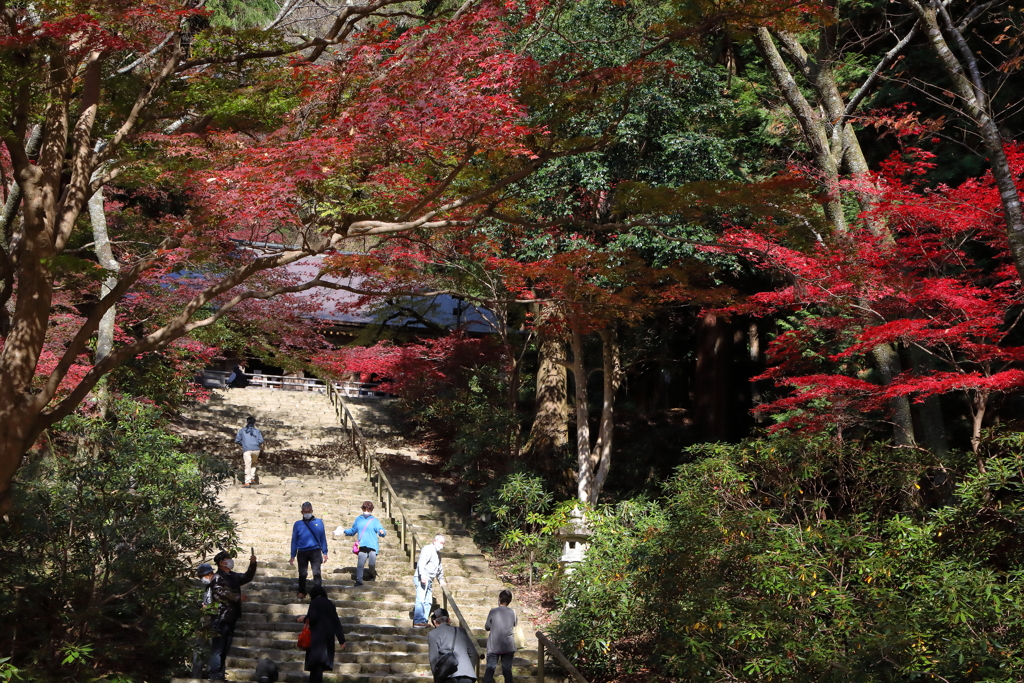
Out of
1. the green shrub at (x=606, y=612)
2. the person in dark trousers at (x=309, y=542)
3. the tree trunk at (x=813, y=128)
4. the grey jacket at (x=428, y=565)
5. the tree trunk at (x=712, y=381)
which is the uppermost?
the tree trunk at (x=813, y=128)

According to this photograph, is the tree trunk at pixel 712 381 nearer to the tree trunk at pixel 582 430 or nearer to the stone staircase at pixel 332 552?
the tree trunk at pixel 582 430

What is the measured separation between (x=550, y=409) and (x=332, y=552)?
16.1ft

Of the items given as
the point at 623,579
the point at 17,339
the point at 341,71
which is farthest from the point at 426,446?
the point at 17,339

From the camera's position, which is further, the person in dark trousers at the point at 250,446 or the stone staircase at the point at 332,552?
the person in dark trousers at the point at 250,446

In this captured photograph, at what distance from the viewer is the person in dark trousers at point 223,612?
800cm

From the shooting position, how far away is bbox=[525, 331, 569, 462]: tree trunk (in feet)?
51.4

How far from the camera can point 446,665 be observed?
23.2ft

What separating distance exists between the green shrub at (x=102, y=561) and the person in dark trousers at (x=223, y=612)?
424 mm

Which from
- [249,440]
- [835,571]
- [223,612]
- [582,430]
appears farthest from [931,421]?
[249,440]

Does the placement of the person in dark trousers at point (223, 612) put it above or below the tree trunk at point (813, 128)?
below

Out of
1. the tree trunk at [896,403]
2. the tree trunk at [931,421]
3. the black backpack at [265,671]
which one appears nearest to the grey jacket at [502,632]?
the black backpack at [265,671]

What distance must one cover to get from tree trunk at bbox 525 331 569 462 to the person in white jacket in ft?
18.8

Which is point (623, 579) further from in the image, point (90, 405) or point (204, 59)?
point (90, 405)

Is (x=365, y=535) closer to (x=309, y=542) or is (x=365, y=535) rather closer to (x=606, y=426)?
(x=309, y=542)
